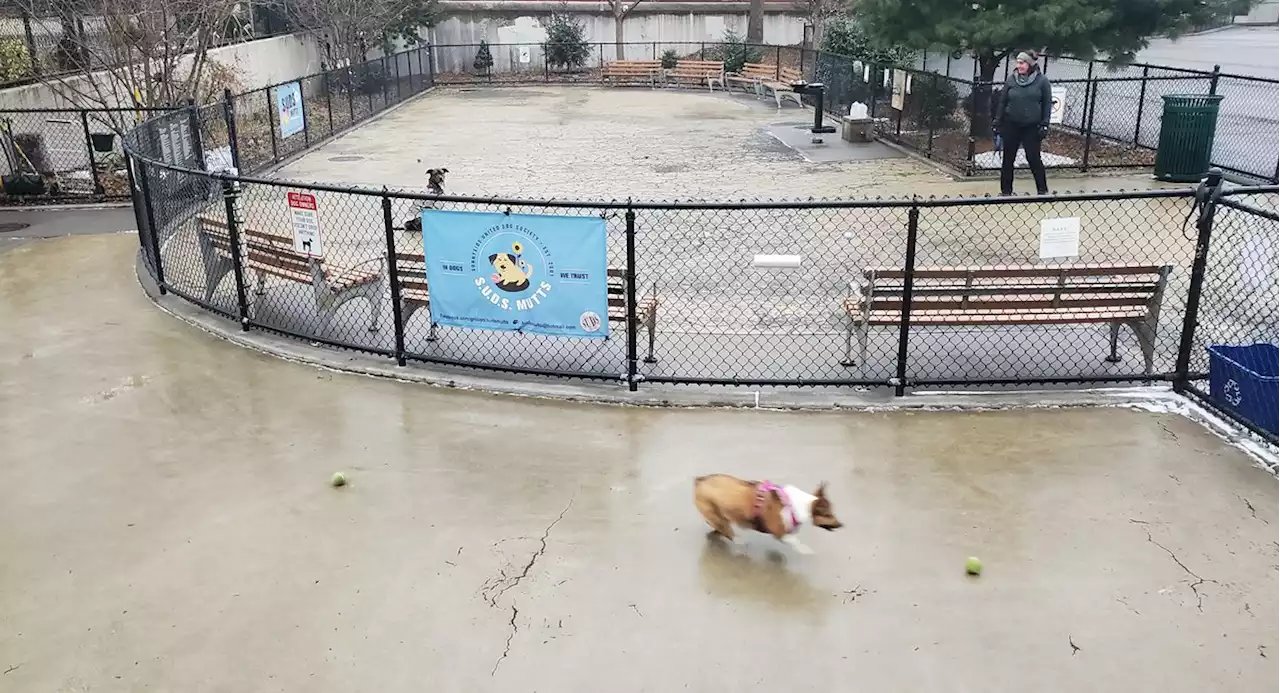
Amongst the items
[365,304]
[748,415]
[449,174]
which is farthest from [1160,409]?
[449,174]

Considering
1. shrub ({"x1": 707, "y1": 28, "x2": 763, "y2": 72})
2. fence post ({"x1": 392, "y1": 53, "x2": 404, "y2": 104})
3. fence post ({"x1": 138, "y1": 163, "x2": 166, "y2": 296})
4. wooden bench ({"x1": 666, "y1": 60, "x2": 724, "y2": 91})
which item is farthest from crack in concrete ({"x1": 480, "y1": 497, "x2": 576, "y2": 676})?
shrub ({"x1": 707, "y1": 28, "x2": 763, "y2": 72})

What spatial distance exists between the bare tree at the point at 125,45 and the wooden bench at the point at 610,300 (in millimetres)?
8822

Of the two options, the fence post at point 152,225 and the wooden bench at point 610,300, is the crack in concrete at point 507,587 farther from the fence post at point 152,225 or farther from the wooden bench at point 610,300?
the fence post at point 152,225

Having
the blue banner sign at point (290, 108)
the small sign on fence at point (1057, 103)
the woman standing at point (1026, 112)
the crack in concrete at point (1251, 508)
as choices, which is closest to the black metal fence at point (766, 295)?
the crack in concrete at point (1251, 508)

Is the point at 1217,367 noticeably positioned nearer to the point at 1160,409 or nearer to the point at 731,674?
the point at 1160,409

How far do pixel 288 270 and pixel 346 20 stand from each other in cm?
2225

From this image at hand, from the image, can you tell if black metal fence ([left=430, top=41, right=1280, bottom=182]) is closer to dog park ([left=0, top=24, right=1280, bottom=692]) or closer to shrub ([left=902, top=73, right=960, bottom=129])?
shrub ([left=902, top=73, right=960, bottom=129])

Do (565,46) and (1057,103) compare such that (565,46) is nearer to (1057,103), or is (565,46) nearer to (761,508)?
(1057,103)

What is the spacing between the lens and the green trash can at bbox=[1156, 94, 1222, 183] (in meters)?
13.7

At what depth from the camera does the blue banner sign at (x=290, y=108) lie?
1698cm

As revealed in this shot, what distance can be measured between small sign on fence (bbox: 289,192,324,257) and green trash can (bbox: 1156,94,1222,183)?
1203 cm

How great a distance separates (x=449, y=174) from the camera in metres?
15.5

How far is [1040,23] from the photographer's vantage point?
15.0 metres

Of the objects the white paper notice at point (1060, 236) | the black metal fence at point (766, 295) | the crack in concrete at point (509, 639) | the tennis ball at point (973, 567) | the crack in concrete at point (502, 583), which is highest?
the white paper notice at point (1060, 236)
